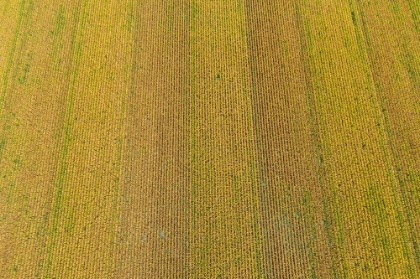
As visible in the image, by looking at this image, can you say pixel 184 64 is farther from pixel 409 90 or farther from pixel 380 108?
pixel 409 90

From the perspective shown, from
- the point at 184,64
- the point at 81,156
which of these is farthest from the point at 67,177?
the point at 184,64

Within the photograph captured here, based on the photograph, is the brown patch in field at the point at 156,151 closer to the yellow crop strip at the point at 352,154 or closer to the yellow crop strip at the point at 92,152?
the yellow crop strip at the point at 92,152

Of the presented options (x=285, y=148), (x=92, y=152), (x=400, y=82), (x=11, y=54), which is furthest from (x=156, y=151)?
(x=400, y=82)

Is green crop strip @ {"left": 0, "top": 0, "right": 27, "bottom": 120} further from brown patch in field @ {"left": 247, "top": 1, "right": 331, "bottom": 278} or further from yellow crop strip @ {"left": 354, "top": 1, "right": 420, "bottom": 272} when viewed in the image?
yellow crop strip @ {"left": 354, "top": 1, "right": 420, "bottom": 272}

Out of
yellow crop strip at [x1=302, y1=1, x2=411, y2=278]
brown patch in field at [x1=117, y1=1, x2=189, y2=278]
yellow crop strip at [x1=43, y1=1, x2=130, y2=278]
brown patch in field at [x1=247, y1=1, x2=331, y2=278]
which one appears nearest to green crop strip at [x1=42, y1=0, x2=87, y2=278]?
yellow crop strip at [x1=43, y1=1, x2=130, y2=278]

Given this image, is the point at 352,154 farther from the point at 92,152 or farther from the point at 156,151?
the point at 92,152

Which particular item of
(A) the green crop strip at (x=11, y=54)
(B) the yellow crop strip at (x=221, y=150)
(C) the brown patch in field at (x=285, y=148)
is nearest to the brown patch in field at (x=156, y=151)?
(B) the yellow crop strip at (x=221, y=150)
